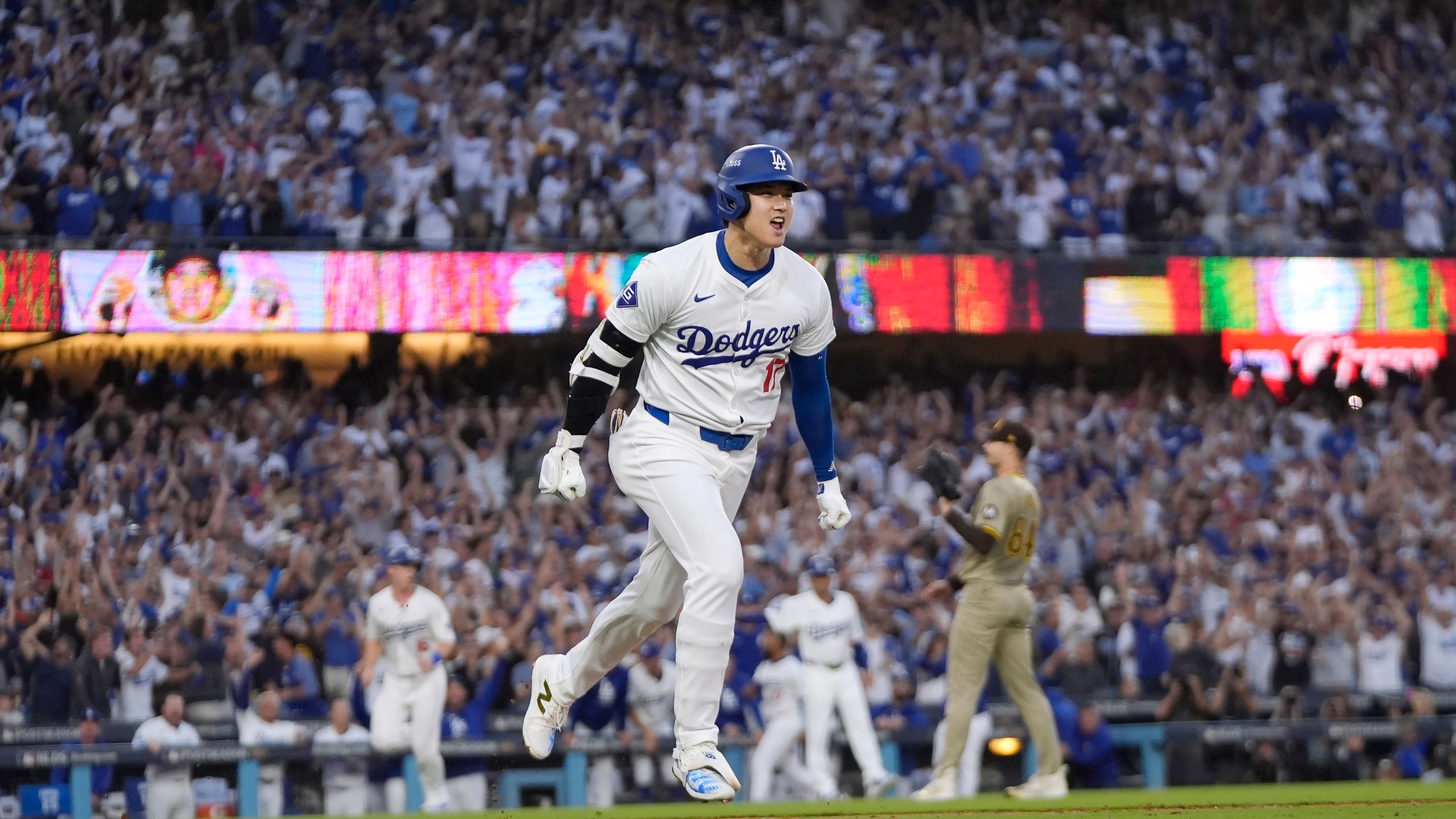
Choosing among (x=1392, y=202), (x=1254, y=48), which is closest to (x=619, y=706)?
(x=1392, y=202)

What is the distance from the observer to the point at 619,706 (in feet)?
39.4

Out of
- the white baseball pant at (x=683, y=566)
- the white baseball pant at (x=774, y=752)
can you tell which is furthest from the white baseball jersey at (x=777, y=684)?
the white baseball pant at (x=683, y=566)

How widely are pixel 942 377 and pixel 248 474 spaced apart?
704 centimetres

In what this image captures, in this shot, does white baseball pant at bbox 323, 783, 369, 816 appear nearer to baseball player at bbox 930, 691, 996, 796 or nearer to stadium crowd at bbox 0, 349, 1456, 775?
stadium crowd at bbox 0, 349, 1456, 775

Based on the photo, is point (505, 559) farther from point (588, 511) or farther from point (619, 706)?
point (619, 706)

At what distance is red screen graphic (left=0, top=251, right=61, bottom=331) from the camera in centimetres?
1555

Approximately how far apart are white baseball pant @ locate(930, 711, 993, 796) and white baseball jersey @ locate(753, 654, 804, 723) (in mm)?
1030

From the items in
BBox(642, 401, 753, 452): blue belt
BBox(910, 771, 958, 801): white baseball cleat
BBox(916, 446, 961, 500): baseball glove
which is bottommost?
BBox(910, 771, 958, 801): white baseball cleat

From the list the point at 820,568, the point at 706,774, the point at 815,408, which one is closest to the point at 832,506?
the point at 815,408

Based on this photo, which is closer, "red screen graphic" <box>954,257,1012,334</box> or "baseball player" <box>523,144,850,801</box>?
"baseball player" <box>523,144,850,801</box>

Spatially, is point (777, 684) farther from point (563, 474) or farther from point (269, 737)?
point (563, 474)

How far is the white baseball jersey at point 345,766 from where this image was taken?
1153 cm

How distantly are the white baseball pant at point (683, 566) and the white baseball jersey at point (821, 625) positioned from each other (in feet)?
15.8

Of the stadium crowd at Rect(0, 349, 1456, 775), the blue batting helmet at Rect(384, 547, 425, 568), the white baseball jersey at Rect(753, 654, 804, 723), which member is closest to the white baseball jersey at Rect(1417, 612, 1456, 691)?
the stadium crowd at Rect(0, 349, 1456, 775)
